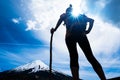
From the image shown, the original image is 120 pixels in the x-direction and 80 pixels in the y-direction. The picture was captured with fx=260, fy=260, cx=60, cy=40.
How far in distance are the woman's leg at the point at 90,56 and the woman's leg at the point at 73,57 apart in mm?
238

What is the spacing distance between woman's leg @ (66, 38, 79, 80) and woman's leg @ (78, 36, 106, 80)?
0.78 ft

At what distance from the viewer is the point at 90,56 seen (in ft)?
25.0

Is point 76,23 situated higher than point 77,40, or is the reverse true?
point 76,23

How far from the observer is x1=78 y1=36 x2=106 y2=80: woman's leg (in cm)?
742

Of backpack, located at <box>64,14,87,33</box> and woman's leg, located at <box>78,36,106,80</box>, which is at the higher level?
backpack, located at <box>64,14,87,33</box>

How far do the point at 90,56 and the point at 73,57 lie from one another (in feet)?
1.72

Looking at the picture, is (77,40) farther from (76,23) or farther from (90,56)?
(90,56)

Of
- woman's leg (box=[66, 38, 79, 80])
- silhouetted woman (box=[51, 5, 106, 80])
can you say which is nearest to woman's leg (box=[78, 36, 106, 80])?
silhouetted woman (box=[51, 5, 106, 80])

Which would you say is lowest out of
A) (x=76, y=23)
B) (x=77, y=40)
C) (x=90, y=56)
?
(x=90, y=56)

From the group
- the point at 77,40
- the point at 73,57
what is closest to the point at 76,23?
the point at 77,40

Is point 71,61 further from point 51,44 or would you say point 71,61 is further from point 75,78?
point 51,44

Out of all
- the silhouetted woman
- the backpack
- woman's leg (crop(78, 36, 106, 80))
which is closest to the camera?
woman's leg (crop(78, 36, 106, 80))

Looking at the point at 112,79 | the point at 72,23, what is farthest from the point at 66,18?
the point at 112,79

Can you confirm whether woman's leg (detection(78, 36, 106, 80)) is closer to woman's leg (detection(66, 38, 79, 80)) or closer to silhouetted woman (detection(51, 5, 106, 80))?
silhouetted woman (detection(51, 5, 106, 80))
